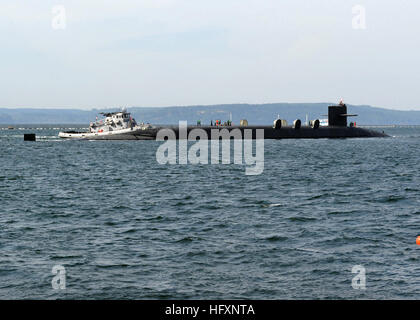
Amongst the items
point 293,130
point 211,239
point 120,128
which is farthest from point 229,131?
point 211,239

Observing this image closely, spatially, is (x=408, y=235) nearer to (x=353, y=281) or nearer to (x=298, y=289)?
(x=353, y=281)

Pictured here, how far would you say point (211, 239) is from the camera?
22609mm


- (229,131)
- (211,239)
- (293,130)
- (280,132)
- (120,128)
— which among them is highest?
(120,128)

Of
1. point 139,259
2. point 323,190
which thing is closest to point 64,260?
point 139,259

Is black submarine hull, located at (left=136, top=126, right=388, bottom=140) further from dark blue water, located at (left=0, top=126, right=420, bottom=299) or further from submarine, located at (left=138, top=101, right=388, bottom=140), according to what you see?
dark blue water, located at (left=0, top=126, right=420, bottom=299)

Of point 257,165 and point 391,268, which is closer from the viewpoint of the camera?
point 391,268

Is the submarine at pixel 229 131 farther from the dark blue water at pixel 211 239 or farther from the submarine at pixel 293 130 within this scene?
the dark blue water at pixel 211 239

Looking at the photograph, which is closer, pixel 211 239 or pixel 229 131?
pixel 211 239

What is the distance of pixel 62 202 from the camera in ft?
115

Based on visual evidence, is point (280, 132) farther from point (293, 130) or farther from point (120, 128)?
point (120, 128)

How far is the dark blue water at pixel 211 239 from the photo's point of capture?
1597cm

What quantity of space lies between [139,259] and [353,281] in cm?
774
